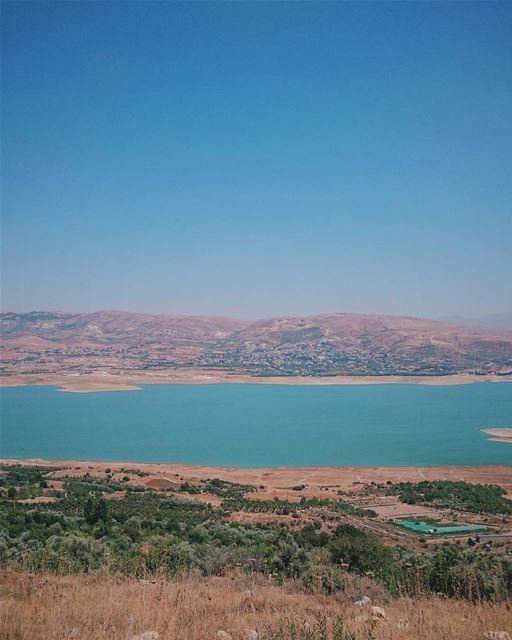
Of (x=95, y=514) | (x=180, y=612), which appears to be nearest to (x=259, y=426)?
(x=95, y=514)

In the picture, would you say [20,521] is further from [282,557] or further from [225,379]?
[225,379]

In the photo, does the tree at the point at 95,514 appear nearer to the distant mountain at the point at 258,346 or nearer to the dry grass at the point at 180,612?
the dry grass at the point at 180,612

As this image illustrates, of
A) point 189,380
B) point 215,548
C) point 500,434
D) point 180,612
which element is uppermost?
point 180,612

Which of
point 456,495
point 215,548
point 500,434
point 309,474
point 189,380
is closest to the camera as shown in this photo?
point 215,548

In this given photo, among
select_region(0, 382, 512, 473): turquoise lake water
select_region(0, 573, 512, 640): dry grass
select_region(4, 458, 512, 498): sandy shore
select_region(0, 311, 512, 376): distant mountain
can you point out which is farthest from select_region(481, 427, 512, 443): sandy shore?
select_region(0, 311, 512, 376): distant mountain

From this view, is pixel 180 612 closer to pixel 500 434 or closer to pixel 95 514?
pixel 95 514
